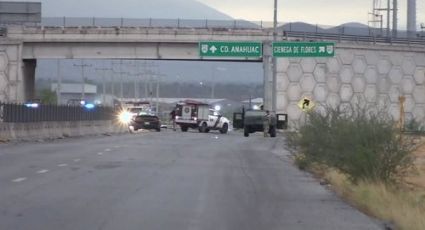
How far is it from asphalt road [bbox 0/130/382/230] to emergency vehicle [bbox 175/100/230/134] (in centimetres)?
4396

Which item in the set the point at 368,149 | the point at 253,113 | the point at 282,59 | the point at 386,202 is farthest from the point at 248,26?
the point at 386,202

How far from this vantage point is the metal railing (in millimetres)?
39750

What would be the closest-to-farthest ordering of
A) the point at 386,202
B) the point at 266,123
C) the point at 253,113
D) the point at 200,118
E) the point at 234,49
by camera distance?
the point at 386,202, the point at 266,123, the point at 234,49, the point at 253,113, the point at 200,118

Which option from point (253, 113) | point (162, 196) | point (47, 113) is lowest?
point (162, 196)

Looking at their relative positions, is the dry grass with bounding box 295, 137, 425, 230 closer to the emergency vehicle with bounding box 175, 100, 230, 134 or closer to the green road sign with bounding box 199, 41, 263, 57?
the green road sign with bounding box 199, 41, 263, 57

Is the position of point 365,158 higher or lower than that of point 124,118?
lower

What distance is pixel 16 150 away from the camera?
3145cm

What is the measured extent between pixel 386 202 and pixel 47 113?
31727 mm

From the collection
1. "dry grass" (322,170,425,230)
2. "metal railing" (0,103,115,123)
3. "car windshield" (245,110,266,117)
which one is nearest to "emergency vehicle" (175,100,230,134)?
"car windshield" (245,110,266,117)

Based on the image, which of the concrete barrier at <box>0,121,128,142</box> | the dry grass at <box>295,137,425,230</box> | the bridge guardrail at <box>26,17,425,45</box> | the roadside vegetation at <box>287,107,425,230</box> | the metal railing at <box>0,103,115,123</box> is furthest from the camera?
the bridge guardrail at <box>26,17,425,45</box>

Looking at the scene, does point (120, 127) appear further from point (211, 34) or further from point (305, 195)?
point (305, 195)

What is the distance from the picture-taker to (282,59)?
2569 inches

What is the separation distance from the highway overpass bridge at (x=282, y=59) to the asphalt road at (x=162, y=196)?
35.9 metres

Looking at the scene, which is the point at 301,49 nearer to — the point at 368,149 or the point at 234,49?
the point at 234,49
